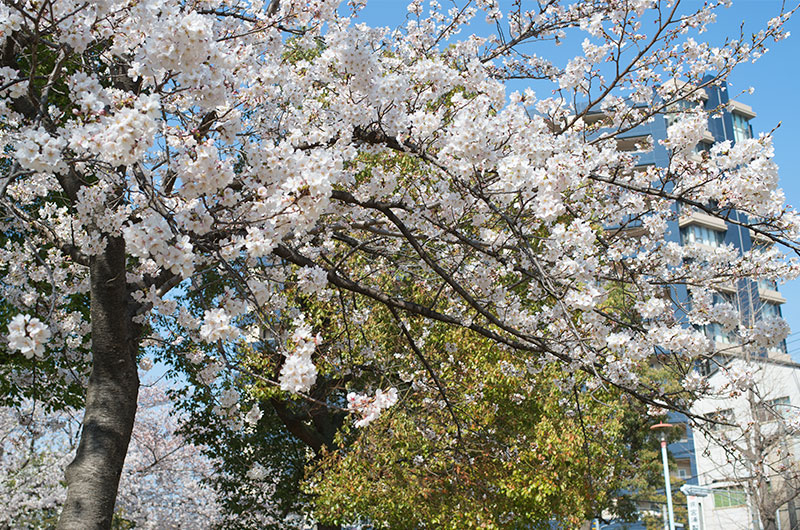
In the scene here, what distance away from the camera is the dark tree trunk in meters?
3.85

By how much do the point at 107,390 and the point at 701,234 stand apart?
38.6 m

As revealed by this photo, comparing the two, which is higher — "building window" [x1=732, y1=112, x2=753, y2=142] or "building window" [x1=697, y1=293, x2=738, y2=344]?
"building window" [x1=732, y1=112, x2=753, y2=142]

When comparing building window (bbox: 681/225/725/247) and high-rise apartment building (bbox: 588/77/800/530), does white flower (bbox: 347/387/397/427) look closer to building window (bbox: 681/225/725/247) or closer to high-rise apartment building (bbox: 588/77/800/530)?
high-rise apartment building (bbox: 588/77/800/530)

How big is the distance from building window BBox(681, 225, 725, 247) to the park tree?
3375 centimetres

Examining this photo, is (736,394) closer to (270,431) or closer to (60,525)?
(60,525)

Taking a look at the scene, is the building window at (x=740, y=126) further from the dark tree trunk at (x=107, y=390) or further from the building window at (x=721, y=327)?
the dark tree trunk at (x=107, y=390)

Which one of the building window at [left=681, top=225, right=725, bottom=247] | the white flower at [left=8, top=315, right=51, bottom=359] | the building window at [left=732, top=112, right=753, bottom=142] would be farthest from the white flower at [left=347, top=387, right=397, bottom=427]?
the building window at [left=732, top=112, right=753, bottom=142]

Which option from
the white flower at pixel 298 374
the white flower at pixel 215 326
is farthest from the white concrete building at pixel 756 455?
the white flower at pixel 215 326

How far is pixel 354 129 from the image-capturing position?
415 cm

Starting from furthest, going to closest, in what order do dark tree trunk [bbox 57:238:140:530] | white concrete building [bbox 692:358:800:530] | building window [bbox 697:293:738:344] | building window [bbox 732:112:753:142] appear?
1. building window [bbox 732:112:753:142]
2. white concrete building [bbox 692:358:800:530]
3. building window [bbox 697:293:738:344]
4. dark tree trunk [bbox 57:238:140:530]

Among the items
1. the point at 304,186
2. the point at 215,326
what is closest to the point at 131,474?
the point at 215,326

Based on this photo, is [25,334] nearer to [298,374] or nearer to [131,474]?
[298,374]

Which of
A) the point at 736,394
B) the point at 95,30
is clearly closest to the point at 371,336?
the point at 736,394

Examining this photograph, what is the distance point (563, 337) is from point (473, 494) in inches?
206
